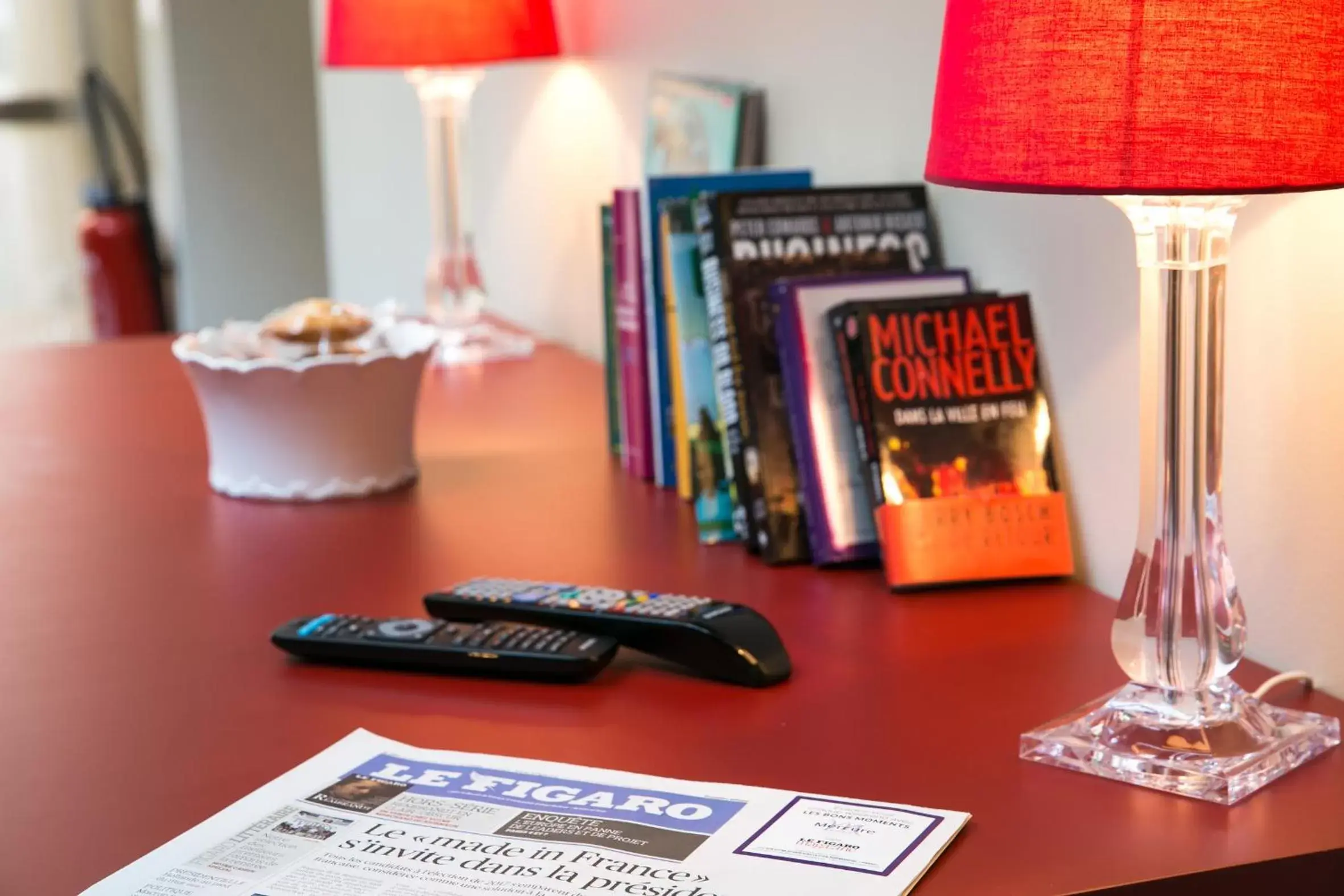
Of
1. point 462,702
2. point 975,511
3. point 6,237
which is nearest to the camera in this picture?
point 462,702

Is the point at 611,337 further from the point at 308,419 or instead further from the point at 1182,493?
the point at 1182,493

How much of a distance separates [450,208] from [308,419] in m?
0.84

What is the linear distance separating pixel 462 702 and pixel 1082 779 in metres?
0.34

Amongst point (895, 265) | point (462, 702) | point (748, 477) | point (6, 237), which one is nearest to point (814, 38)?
point (895, 265)

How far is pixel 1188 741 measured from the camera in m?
0.79

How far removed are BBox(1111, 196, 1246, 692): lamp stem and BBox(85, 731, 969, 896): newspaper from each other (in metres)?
0.16

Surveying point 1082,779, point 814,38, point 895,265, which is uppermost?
point 814,38

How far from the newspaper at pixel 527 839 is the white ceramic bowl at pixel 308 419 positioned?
57 cm

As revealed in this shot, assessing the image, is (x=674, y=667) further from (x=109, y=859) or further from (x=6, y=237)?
(x=6, y=237)

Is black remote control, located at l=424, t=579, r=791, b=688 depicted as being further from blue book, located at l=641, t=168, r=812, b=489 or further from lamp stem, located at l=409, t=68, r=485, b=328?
lamp stem, located at l=409, t=68, r=485, b=328

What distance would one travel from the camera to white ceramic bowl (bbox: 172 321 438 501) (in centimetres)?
132

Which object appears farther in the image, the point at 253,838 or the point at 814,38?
the point at 814,38

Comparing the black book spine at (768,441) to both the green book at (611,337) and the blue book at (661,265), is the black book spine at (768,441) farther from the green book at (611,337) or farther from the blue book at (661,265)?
the green book at (611,337)

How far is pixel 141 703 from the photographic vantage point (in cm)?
90
